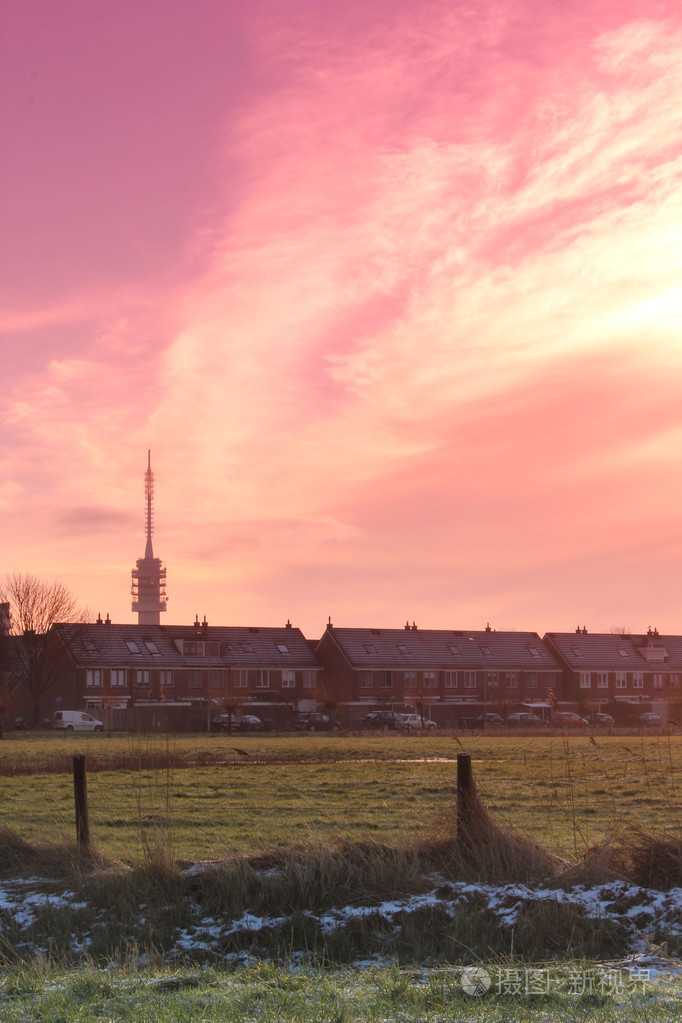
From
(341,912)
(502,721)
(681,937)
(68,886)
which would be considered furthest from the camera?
(502,721)

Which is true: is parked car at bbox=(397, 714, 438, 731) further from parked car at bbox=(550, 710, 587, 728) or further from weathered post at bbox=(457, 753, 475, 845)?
weathered post at bbox=(457, 753, 475, 845)

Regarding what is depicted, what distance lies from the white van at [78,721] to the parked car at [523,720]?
2854 centimetres

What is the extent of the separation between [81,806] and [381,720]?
64.5 metres

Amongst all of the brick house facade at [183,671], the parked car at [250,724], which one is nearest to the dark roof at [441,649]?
the brick house facade at [183,671]

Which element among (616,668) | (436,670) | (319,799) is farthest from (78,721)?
(319,799)

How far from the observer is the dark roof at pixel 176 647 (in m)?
81.7

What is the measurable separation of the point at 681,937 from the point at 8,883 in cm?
655

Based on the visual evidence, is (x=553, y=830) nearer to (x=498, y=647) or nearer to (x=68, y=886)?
(x=68, y=886)

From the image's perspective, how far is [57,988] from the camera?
24.1 feet

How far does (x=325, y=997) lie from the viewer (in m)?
6.88

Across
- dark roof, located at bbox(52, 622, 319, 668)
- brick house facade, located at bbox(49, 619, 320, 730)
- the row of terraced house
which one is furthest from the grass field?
dark roof, located at bbox(52, 622, 319, 668)

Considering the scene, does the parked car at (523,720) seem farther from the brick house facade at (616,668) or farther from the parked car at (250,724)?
Result: the parked car at (250,724)

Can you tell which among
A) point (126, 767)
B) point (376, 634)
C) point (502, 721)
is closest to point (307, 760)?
point (126, 767)

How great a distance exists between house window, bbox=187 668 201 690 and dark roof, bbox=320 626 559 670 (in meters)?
12.1
